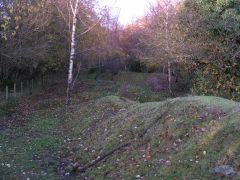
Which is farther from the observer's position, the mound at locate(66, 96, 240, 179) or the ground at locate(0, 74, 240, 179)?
the ground at locate(0, 74, 240, 179)

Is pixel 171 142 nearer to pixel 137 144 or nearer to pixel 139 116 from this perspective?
pixel 137 144

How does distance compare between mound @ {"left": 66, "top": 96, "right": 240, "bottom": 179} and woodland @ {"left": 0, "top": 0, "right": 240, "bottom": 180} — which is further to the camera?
woodland @ {"left": 0, "top": 0, "right": 240, "bottom": 180}

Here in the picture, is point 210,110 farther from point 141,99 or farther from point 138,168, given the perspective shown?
point 141,99

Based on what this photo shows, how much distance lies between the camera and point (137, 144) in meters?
7.21

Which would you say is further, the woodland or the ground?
the woodland

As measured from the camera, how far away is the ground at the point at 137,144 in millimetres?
5531

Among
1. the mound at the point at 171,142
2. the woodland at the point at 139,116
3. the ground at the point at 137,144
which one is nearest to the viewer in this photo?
the mound at the point at 171,142

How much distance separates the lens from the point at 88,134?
9.86m

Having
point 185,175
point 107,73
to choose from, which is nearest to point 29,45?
point 185,175

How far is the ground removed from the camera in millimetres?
5531

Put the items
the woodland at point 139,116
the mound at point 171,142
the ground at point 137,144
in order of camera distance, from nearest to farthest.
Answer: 1. the mound at point 171,142
2. the ground at point 137,144
3. the woodland at point 139,116

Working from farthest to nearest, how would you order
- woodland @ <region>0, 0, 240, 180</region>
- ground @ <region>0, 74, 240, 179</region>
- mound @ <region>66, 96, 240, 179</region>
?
woodland @ <region>0, 0, 240, 180</region>, ground @ <region>0, 74, 240, 179</region>, mound @ <region>66, 96, 240, 179</region>

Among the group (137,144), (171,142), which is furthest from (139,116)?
(171,142)

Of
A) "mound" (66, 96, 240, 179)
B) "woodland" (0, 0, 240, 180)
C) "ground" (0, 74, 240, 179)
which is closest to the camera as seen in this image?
"mound" (66, 96, 240, 179)
